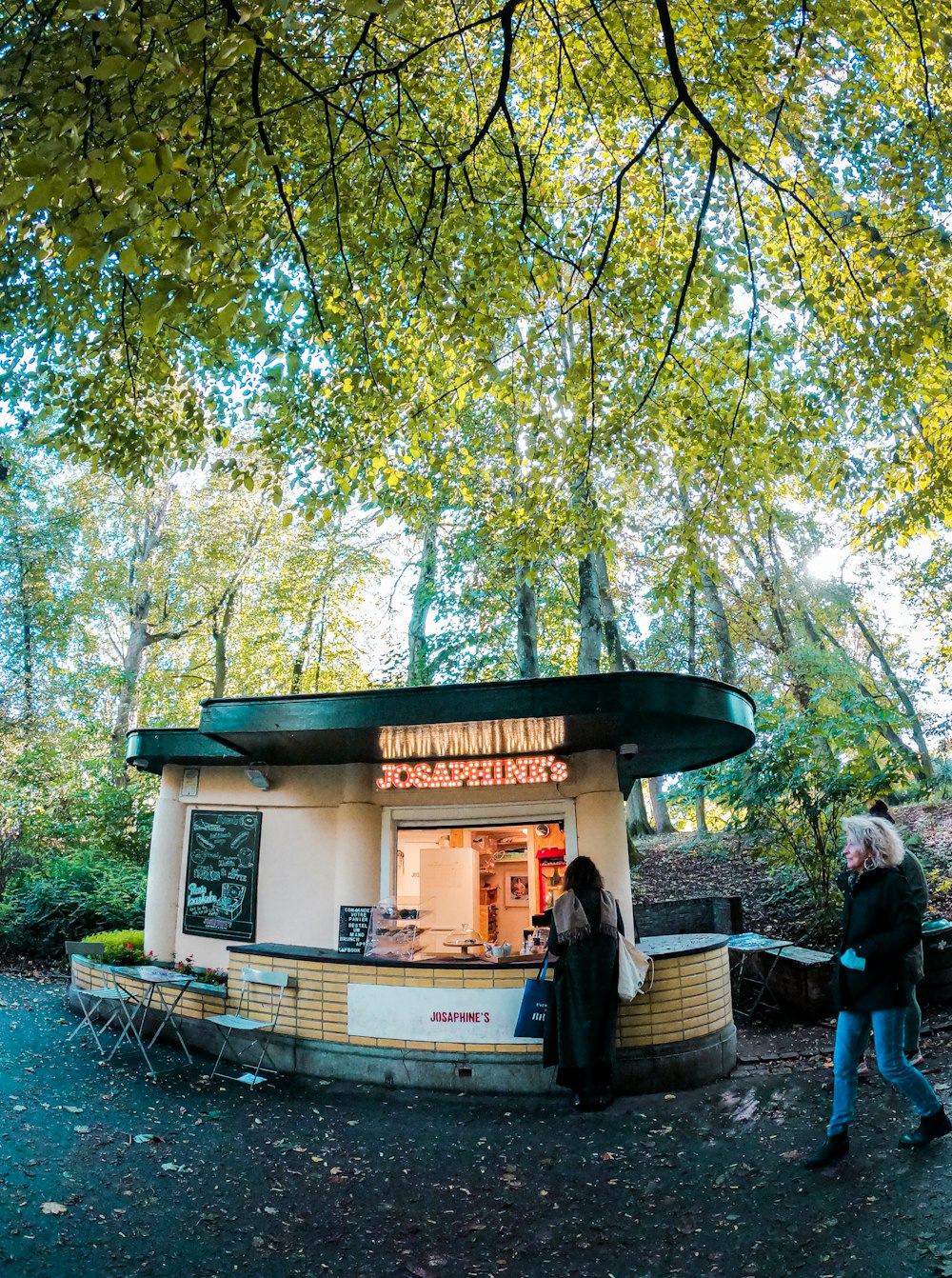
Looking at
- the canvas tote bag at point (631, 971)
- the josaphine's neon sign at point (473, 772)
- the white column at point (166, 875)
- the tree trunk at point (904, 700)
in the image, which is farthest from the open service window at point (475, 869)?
the tree trunk at point (904, 700)

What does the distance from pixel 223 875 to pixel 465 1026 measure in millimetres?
4182

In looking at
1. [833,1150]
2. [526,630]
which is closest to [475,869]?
[833,1150]

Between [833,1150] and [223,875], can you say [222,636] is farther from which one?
[833,1150]

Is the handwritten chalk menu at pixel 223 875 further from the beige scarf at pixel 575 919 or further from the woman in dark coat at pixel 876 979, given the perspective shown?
the woman in dark coat at pixel 876 979

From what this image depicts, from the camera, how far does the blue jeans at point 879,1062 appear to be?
14.8 ft

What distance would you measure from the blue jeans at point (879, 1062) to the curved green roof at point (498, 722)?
8.37 ft

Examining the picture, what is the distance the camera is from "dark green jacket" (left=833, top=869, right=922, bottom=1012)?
451 cm

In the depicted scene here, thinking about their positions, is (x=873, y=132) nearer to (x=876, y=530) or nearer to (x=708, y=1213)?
(x=876, y=530)

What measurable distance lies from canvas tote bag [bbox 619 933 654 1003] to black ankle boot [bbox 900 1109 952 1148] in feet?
6.98

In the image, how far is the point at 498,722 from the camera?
23.5 feet

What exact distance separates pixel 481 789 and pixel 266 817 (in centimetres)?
267

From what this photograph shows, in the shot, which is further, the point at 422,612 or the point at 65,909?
the point at 422,612

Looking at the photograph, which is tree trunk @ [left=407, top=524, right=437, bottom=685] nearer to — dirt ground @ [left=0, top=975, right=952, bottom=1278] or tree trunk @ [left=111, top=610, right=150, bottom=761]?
tree trunk @ [left=111, top=610, right=150, bottom=761]

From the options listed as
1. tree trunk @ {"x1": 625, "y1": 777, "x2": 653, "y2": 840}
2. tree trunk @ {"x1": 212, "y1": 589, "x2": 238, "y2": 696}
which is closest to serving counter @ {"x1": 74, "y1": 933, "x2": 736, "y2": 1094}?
tree trunk @ {"x1": 625, "y1": 777, "x2": 653, "y2": 840}
